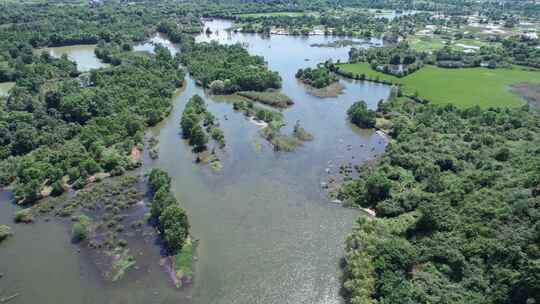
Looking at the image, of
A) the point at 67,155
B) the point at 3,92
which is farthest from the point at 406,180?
the point at 3,92

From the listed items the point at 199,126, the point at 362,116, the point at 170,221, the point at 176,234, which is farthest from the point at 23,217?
the point at 362,116

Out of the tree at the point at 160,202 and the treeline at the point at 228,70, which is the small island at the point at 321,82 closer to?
the treeline at the point at 228,70

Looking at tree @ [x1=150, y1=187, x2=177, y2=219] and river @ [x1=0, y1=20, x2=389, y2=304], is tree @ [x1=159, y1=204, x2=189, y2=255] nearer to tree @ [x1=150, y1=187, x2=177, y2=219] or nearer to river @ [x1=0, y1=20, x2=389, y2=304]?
tree @ [x1=150, y1=187, x2=177, y2=219]

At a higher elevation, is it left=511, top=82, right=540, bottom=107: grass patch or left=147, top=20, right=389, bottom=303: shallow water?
left=511, top=82, right=540, bottom=107: grass patch

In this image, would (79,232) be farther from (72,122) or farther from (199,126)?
(72,122)

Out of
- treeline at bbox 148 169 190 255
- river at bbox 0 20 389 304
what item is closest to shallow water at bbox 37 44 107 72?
river at bbox 0 20 389 304

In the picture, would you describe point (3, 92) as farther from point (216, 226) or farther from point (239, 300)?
point (239, 300)

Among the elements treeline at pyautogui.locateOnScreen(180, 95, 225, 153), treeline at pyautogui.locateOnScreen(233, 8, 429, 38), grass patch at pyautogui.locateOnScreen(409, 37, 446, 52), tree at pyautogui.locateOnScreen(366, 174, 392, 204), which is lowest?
tree at pyautogui.locateOnScreen(366, 174, 392, 204)
